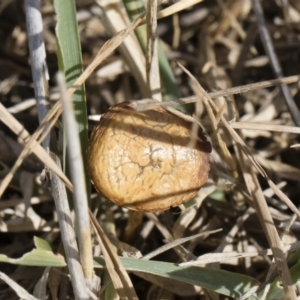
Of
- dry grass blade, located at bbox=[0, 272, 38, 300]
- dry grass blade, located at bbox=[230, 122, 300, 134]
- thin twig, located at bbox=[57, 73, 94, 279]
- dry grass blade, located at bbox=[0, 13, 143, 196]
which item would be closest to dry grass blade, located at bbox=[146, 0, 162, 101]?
dry grass blade, located at bbox=[0, 13, 143, 196]

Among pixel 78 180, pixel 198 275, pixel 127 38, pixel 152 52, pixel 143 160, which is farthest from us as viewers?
pixel 127 38

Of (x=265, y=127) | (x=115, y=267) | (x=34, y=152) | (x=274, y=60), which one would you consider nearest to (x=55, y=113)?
(x=34, y=152)

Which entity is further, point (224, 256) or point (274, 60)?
point (274, 60)

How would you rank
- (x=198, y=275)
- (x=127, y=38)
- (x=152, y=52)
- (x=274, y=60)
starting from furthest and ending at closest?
(x=274, y=60), (x=127, y=38), (x=152, y=52), (x=198, y=275)

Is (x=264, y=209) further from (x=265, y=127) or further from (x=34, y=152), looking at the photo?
(x=34, y=152)

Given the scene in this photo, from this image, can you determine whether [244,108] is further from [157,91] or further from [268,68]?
[157,91]

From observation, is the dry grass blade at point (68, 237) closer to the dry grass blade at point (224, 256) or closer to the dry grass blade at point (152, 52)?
the dry grass blade at point (224, 256)
